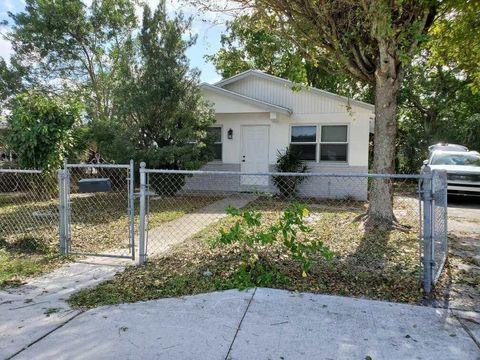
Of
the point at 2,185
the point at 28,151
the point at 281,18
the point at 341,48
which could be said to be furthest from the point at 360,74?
the point at 2,185

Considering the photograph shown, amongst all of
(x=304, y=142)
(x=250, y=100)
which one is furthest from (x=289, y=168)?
(x=250, y=100)

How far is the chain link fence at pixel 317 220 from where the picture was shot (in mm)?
4648

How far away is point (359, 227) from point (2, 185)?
43.6 feet

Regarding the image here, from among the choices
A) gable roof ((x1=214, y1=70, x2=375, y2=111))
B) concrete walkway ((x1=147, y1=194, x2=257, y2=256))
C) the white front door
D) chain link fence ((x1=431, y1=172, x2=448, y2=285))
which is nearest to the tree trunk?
chain link fence ((x1=431, y1=172, x2=448, y2=285))

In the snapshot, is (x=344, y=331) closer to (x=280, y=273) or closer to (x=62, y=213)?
(x=280, y=273)

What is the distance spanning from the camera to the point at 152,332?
322 centimetres

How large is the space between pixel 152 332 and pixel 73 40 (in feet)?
54.3

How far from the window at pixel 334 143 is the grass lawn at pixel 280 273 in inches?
255

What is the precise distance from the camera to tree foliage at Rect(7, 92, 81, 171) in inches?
273

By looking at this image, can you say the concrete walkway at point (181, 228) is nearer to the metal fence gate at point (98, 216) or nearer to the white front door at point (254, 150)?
the metal fence gate at point (98, 216)

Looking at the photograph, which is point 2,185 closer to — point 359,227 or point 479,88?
point 359,227

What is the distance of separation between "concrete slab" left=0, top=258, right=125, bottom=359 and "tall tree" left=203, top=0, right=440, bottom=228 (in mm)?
4929

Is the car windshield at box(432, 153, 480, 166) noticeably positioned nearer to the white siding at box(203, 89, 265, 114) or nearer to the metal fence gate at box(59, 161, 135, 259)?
the white siding at box(203, 89, 265, 114)

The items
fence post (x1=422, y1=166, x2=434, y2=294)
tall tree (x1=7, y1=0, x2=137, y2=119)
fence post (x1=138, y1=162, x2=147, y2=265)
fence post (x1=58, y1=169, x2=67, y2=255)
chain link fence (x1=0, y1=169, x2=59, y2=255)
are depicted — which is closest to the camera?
fence post (x1=422, y1=166, x2=434, y2=294)
